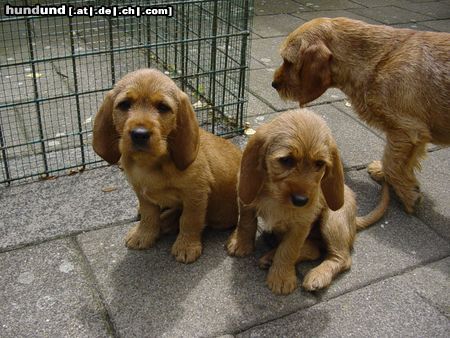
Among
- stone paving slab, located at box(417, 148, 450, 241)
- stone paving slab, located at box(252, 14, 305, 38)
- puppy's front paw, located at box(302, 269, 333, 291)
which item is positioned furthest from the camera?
stone paving slab, located at box(252, 14, 305, 38)

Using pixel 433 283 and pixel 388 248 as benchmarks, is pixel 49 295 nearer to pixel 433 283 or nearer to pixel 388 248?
pixel 388 248

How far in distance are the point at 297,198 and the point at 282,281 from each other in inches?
28.8

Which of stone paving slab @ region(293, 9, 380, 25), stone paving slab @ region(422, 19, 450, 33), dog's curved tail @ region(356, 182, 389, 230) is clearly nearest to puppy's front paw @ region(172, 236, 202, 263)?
dog's curved tail @ region(356, 182, 389, 230)

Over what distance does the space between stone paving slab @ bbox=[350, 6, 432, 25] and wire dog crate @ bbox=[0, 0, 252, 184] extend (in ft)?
15.8

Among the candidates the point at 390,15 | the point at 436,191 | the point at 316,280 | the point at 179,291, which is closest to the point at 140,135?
the point at 179,291

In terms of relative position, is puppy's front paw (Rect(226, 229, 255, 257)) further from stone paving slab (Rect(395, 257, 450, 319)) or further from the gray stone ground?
stone paving slab (Rect(395, 257, 450, 319))

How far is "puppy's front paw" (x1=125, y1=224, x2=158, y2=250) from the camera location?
12.1ft

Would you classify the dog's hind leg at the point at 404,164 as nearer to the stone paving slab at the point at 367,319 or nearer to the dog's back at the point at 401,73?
the dog's back at the point at 401,73

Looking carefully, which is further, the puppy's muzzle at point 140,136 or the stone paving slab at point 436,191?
the stone paving slab at point 436,191

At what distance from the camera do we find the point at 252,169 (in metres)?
3.16

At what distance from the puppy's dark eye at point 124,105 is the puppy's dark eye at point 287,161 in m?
0.95

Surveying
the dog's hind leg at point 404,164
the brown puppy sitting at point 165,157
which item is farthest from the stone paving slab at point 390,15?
the brown puppy sitting at point 165,157

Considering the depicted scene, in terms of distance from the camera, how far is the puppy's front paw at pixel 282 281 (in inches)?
132

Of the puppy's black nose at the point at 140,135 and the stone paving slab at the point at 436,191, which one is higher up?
the puppy's black nose at the point at 140,135
